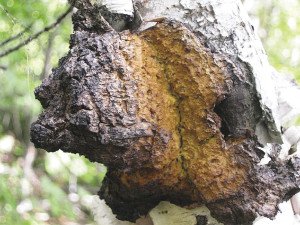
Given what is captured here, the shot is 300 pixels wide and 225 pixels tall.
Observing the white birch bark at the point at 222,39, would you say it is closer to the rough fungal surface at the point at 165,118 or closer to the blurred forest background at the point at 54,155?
the rough fungal surface at the point at 165,118

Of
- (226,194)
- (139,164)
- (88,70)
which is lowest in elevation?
(226,194)

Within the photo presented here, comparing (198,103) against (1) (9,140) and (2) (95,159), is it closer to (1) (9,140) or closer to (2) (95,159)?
(2) (95,159)

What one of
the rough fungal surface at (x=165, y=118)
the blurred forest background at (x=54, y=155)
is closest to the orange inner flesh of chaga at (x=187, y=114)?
the rough fungal surface at (x=165, y=118)

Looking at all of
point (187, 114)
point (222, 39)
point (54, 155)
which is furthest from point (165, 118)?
point (54, 155)

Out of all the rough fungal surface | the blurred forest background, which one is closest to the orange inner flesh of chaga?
the rough fungal surface

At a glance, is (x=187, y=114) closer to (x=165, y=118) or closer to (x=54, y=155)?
(x=165, y=118)

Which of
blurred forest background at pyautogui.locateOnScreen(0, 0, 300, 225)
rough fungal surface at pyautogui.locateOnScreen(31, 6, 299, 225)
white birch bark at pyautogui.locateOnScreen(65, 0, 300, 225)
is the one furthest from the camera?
blurred forest background at pyautogui.locateOnScreen(0, 0, 300, 225)

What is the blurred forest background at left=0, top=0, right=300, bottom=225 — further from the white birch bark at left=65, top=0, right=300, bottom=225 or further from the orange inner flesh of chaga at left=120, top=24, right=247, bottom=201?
the orange inner flesh of chaga at left=120, top=24, right=247, bottom=201

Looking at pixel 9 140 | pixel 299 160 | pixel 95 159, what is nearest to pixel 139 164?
pixel 95 159
